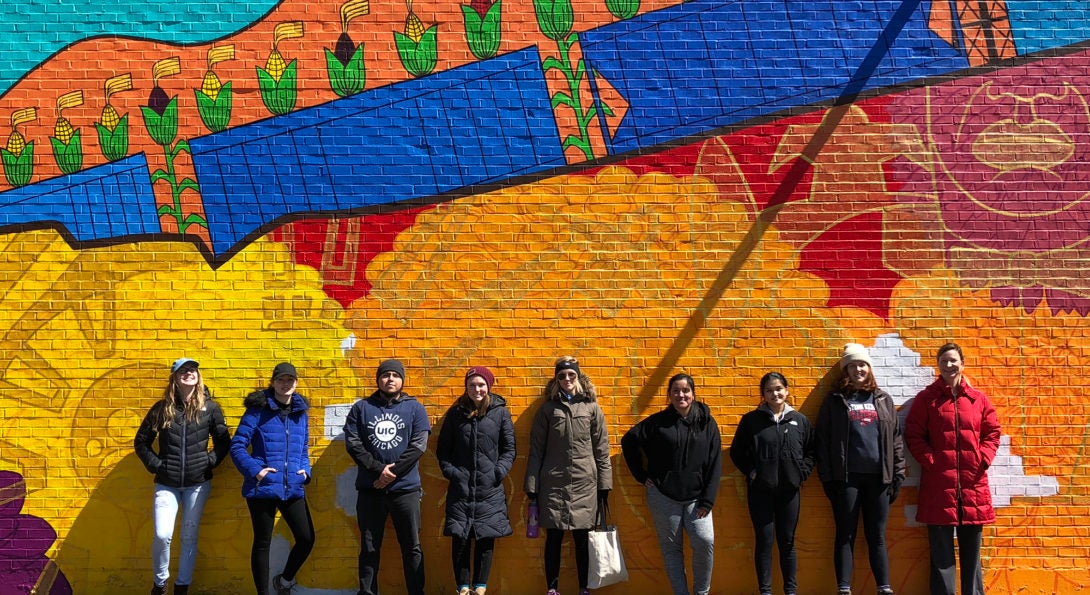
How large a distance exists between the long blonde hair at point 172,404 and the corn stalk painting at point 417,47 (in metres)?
2.83

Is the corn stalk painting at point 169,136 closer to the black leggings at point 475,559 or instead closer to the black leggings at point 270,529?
the black leggings at point 270,529

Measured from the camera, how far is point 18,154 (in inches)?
273

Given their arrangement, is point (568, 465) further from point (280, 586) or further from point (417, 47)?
point (417, 47)

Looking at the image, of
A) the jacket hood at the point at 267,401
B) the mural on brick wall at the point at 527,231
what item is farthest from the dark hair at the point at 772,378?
the jacket hood at the point at 267,401

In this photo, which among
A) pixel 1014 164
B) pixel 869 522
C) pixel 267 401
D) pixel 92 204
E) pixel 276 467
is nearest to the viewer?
pixel 276 467

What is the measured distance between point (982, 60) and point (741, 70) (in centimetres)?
189

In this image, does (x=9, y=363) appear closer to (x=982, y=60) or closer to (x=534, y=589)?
(x=534, y=589)

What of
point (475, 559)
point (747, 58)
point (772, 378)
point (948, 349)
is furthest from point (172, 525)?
point (948, 349)

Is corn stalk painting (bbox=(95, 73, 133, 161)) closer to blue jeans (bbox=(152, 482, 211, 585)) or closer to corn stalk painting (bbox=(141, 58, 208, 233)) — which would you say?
corn stalk painting (bbox=(141, 58, 208, 233))

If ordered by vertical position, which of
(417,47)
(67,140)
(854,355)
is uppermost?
(417,47)

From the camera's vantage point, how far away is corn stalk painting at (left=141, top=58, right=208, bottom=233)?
22.6 ft

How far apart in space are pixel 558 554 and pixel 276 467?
83.0 inches

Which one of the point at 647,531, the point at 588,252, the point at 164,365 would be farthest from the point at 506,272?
the point at 164,365

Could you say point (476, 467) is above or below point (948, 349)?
below
